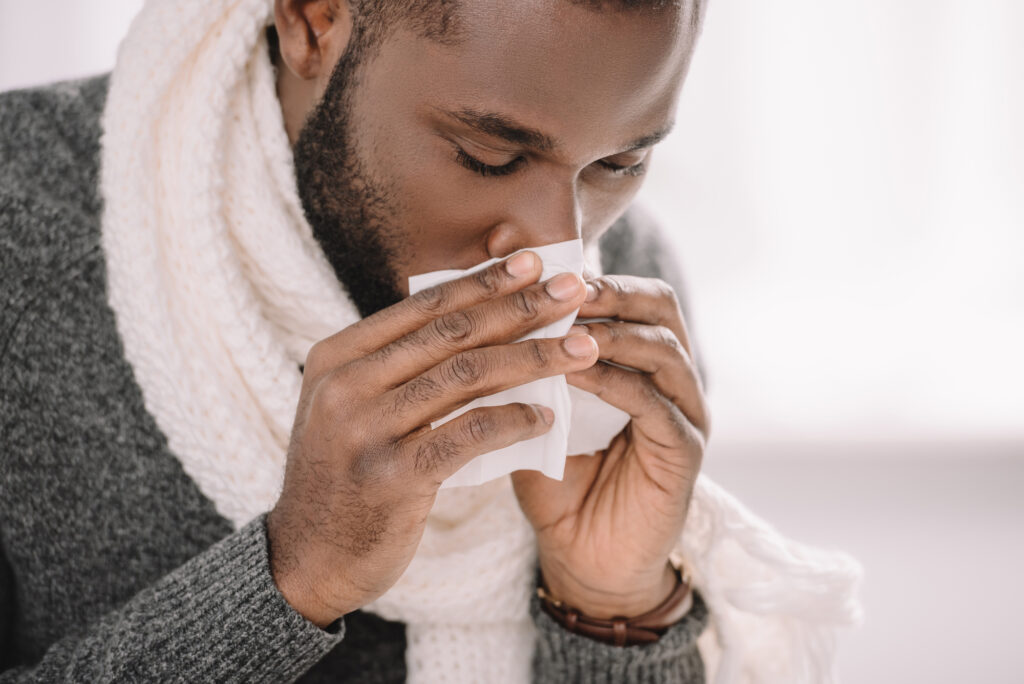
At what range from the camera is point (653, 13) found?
2.68 feet

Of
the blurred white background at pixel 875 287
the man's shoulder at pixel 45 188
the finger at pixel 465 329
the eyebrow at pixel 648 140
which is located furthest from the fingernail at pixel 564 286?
the blurred white background at pixel 875 287

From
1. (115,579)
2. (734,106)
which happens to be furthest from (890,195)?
(115,579)

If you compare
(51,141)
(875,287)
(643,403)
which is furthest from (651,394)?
(875,287)

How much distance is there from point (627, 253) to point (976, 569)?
115 centimetres

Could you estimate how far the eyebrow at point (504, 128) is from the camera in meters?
0.81

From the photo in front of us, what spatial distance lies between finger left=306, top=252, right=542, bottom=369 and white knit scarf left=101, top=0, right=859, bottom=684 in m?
0.27

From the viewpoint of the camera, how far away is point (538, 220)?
2.83ft

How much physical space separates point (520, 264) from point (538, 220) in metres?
0.14

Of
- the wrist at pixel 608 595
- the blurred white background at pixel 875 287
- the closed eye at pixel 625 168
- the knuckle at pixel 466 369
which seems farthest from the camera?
the blurred white background at pixel 875 287

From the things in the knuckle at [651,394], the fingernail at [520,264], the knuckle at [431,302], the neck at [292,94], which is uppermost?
the neck at [292,94]

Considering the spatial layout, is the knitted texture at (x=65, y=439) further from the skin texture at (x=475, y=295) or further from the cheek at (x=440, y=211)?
the cheek at (x=440, y=211)

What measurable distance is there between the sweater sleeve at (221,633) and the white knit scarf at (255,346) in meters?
0.13

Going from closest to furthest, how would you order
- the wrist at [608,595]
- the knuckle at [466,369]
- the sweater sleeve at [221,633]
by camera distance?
1. the knuckle at [466,369]
2. the sweater sleeve at [221,633]
3. the wrist at [608,595]

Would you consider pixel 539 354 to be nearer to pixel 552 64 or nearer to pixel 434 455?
pixel 434 455
